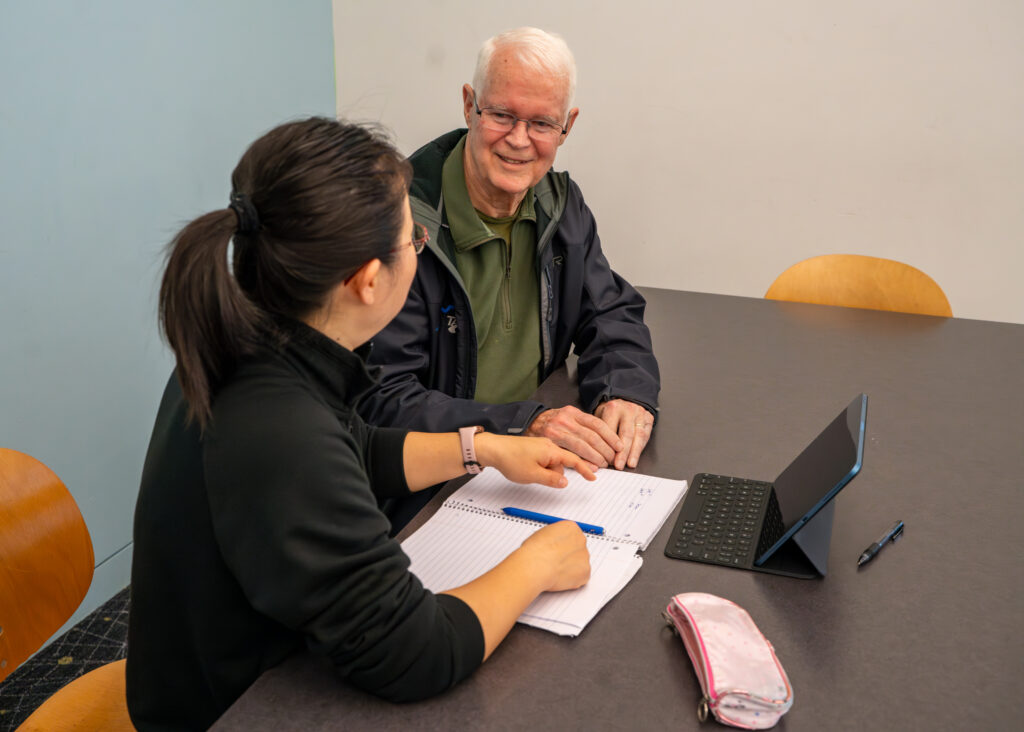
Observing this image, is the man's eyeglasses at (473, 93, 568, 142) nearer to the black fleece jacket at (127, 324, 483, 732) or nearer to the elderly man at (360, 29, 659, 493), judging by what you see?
the elderly man at (360, 29, 659, 493)

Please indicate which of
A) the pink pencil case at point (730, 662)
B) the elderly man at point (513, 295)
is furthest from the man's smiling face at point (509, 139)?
the pink pencil case at point (730, 662)

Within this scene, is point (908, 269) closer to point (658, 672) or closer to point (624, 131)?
point (624, 131)

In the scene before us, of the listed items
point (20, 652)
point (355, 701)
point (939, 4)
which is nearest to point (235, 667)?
point (355, 701)

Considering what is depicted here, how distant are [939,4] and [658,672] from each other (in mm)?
2473

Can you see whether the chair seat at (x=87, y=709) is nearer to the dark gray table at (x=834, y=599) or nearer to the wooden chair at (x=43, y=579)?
the wooden chair at (x=43, y=579)

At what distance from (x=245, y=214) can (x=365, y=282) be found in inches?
5.6

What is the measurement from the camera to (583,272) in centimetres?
188

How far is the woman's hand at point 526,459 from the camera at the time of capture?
122 centimetres

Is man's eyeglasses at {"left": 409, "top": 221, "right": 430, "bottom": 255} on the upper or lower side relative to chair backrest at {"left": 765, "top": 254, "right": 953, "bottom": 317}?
upper

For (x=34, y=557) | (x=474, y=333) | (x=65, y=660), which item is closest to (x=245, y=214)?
(x=34, y=557)

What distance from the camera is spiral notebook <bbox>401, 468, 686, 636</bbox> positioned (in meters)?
0.99

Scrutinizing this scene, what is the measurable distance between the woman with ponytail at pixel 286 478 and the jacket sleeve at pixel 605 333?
1.85ft

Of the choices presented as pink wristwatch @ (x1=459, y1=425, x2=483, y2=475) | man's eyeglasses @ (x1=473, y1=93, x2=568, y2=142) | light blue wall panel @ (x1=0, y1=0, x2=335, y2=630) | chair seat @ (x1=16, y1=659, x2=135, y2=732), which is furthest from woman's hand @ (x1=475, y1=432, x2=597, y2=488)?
light blue wall panel @ (x1=0, y1=0, x2=335, y2=630)

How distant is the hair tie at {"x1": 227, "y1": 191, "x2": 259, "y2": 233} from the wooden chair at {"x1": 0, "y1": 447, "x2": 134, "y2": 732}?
1.77ft
